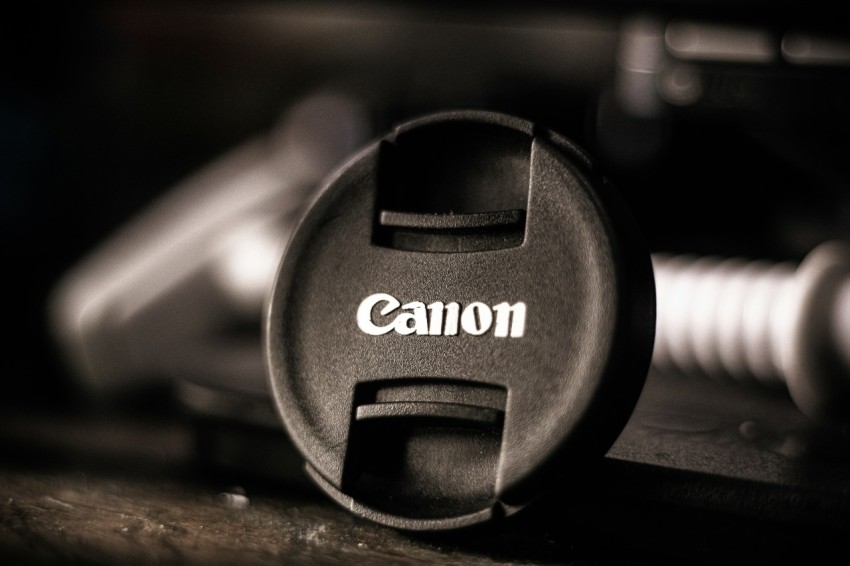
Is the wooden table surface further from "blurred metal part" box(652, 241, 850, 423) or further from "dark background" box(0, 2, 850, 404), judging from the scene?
"dark background" box(0, 2, 850, 404)

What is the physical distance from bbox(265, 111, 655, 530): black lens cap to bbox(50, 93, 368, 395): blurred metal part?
281 millimetres

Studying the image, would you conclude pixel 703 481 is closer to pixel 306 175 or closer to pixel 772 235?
pixel 772 235

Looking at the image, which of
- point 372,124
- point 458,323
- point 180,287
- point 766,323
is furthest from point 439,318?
point 372,124

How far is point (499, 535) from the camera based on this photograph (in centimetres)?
44

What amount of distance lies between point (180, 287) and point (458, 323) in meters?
0.53

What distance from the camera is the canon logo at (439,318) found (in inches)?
16.2

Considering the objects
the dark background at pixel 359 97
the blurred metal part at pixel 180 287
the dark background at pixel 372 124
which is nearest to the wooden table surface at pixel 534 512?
the dark background at pixel 372 124

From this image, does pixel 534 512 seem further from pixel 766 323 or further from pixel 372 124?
pixel 372 124

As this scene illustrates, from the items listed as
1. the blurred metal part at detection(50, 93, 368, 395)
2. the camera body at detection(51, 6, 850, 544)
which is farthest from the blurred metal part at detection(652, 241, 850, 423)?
the blurred metal part at detection(50, 93, 368, 395)

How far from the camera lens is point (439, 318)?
0.43m

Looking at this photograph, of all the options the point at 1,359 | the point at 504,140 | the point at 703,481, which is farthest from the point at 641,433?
the point at 1,359

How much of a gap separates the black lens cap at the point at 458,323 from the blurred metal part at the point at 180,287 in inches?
11.1

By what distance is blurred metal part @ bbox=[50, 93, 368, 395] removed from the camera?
837 mm

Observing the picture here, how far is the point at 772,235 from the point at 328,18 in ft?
2.31
